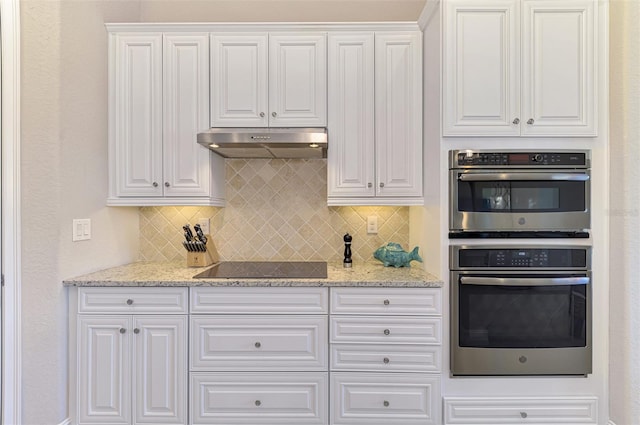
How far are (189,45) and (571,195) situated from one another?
2446 millimetres

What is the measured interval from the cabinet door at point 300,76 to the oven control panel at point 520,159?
0.88 metres

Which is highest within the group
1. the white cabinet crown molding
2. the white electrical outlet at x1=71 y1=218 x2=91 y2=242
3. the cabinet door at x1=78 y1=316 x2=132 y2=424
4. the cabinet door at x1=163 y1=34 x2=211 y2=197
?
the white cabinet crown molding

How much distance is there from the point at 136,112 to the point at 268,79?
2.90ft

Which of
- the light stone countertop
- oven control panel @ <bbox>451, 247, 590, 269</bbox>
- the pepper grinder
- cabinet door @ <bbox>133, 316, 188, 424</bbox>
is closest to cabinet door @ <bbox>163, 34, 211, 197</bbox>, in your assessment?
the light stone countertop

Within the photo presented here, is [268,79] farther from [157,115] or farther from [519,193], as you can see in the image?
[519,193]

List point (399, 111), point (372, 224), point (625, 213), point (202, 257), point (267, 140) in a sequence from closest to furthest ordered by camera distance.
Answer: point (625, 213)
point (267, 140)
point (399, 111)
point (202, 257)
point (372, 224)

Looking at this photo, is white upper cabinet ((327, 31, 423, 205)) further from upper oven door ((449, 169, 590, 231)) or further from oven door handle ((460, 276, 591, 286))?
oven door handle ((460, 276, 591, 286))

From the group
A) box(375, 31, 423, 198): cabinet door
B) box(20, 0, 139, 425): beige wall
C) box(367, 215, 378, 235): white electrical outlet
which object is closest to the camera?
box(20, 0, 139, 425): beige wall

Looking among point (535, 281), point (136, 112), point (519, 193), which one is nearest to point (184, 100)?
point (136, 112)

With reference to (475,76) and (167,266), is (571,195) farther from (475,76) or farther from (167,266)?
(167,266)

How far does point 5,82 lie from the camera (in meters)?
1.76

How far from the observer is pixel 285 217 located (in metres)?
2.62

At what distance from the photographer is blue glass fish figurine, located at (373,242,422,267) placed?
2.25 metres

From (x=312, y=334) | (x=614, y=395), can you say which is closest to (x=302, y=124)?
(x=312, y=334)
